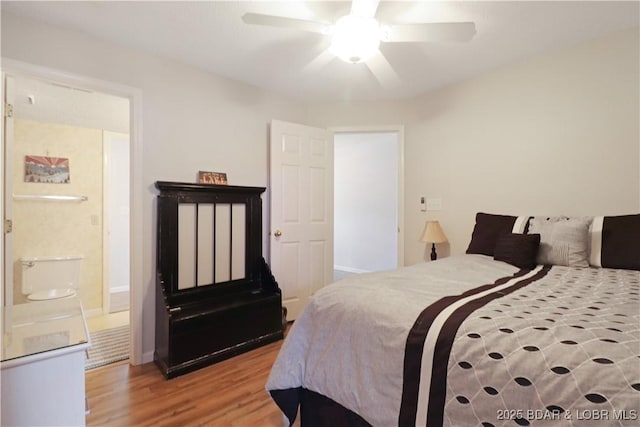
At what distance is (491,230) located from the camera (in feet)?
7.51

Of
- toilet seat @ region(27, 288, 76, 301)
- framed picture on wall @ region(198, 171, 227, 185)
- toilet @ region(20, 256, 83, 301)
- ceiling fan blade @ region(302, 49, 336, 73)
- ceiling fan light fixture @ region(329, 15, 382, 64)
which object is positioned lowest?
toilet seat @ region(27, 288, 76, 301)

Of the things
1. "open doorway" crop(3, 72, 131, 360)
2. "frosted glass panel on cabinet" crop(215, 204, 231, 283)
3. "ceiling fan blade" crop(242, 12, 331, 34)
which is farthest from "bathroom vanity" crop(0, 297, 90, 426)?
"open doorway" crop(3, 72, 131, 360)

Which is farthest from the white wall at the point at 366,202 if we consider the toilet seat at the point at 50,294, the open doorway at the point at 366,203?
the toilet seat at the point at 50,294

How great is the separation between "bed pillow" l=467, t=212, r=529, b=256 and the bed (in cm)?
43

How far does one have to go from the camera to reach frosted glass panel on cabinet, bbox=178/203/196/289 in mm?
2402

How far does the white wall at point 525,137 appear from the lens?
81.7 inches

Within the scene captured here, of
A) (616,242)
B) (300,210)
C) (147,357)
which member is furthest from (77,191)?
(616,242)

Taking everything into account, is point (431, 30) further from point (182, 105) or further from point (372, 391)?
point (182, 105)

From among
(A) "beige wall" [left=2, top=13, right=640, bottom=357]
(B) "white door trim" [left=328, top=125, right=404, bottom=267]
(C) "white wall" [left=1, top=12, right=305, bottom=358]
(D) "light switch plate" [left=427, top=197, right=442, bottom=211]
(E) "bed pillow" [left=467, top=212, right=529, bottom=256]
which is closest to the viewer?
(C) "white wall" [left=1, top=12, right=305, bottom=358]

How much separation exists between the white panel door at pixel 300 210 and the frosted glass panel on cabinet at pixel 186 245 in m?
0.74

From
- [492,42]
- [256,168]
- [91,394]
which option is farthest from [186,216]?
[492,42]

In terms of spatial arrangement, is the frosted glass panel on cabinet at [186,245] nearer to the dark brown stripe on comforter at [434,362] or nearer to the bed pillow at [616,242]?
the dark brown stripe on comforter at [434,362]

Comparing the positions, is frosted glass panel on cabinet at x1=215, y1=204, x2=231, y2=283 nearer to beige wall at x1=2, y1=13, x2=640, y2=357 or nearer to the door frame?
beige wall at x1=2, y1=13, x2=640, y2=357

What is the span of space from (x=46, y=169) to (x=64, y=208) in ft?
1.40
